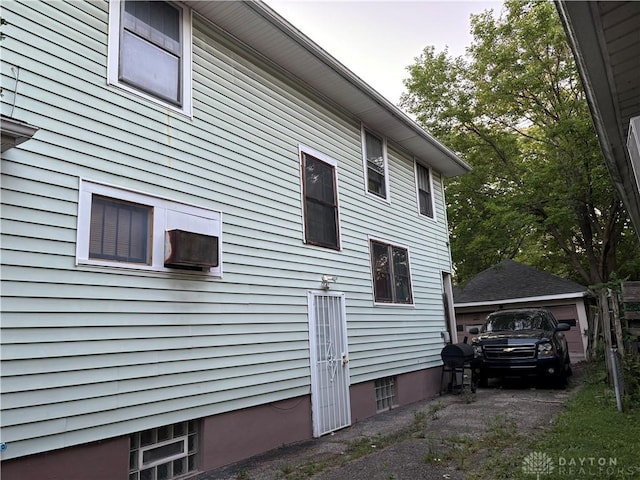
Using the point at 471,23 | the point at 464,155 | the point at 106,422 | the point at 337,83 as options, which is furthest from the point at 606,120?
the point at 471,23

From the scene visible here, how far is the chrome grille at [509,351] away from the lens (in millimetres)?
9648

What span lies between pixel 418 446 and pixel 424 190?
723 cm

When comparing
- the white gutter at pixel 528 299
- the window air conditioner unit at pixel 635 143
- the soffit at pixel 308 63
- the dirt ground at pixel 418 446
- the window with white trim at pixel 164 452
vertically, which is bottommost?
the dirt ground at pixel 418 446

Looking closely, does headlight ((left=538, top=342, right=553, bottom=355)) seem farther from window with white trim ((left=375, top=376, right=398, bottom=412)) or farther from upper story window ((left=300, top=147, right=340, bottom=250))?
upper story window ((left=300, top=147, right=340, bottom=250))

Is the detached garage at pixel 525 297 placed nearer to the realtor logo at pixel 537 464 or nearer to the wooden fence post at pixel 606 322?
the wooden fence post at pixel 606 322

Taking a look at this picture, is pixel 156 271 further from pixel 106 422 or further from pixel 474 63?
pixel 474 63

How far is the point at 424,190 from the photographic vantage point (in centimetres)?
1159

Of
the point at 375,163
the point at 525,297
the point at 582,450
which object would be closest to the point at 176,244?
the point at 582,450

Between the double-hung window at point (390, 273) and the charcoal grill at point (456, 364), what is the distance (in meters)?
1.41

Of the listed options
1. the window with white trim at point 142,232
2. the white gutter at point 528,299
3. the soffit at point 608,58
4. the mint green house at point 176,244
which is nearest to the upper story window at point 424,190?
the mint green house at point 176,244

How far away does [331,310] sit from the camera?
24.2ft

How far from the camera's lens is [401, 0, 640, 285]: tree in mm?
15070

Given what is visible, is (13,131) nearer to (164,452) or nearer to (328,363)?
(164,452)

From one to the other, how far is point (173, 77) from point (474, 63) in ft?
49.0
